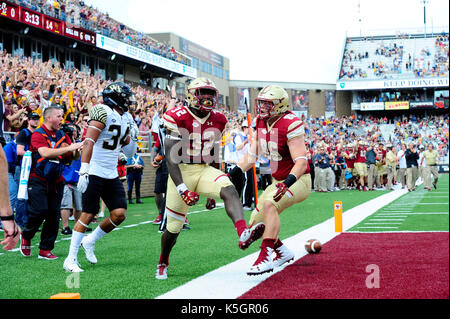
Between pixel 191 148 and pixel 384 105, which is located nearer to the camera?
pixel 191 148

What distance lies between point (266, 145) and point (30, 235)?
10.6 feet

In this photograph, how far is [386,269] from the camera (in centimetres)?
529

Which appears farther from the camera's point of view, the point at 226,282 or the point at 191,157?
the point at 191,157

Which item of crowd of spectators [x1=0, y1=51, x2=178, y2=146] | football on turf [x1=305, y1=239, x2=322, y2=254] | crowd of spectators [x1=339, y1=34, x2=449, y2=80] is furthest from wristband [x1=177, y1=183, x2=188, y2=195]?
crowd of spectators [x1=339, y1=34, x2=449, y2=80]

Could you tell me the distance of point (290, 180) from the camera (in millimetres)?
5094

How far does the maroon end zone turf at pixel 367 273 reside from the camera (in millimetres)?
4297

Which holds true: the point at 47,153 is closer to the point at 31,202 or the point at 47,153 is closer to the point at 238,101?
the point at 31,202

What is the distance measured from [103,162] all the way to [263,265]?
7.21 ft

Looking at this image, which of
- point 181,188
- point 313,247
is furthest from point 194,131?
point 313,247

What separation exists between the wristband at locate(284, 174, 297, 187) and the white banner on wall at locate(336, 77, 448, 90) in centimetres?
4805

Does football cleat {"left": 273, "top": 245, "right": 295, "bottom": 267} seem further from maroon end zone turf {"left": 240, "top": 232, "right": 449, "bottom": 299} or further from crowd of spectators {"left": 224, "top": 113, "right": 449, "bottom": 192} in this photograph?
crowd of spectators {"left": 224, "top": 113, "right": 449, "bottom": 192}

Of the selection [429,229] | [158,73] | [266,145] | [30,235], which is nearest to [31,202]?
[30,235]

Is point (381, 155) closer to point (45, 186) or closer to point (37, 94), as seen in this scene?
point (37, 94)

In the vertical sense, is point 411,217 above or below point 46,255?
below
